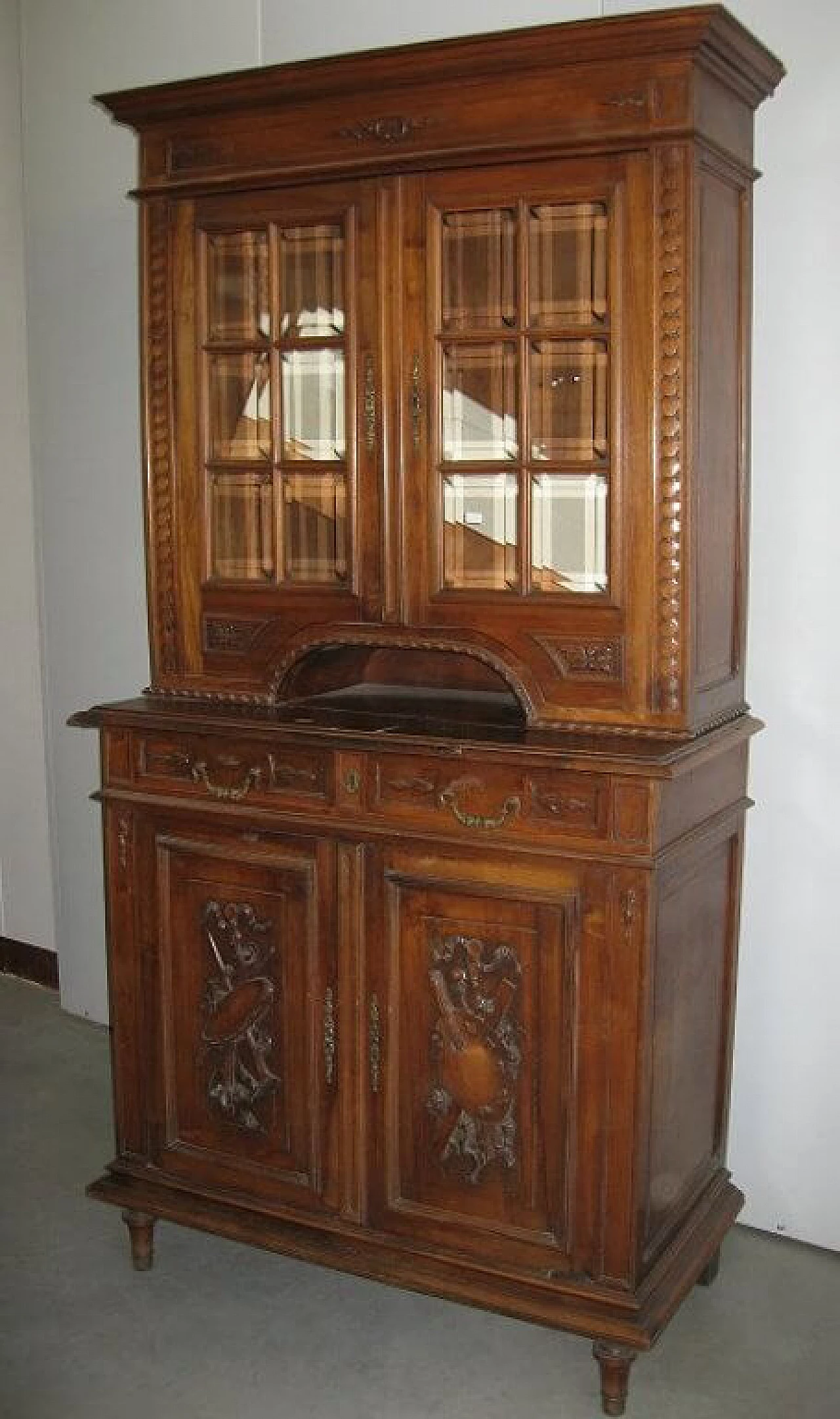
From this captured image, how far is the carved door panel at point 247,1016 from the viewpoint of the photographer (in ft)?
8.77

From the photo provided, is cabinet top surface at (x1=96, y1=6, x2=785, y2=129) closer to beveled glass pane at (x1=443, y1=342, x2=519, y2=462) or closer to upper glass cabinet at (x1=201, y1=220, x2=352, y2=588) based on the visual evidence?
upper glass cabinet at (x1=201, y1=220, x2=352, y2=588)

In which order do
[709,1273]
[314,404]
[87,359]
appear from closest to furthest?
[314,404], [709,1273], [87,359]

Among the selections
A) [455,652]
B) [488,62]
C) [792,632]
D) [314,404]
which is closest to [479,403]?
[314,404]

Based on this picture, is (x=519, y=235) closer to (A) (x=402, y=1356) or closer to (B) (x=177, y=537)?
(B) (x=177, y=537)

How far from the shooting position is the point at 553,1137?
2482 millimetres

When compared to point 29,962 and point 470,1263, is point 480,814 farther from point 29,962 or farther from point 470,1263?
point 29,962

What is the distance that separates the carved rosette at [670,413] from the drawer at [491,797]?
0.24 meters

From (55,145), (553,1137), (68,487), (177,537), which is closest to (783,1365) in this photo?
(553,1137)

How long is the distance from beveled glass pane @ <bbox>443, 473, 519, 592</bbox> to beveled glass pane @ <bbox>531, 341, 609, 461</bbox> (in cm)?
10

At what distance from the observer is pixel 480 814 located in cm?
245

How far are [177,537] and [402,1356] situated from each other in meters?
1.64

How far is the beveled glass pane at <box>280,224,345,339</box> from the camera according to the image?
2.66 metres

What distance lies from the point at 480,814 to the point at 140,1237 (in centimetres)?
123

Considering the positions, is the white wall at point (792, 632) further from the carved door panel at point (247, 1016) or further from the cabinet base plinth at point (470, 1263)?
the carved door panel at point (247, 1016)
